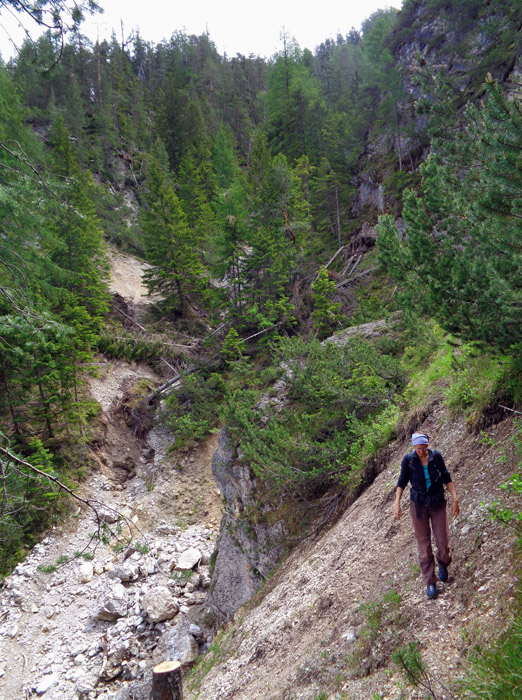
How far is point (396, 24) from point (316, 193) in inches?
602

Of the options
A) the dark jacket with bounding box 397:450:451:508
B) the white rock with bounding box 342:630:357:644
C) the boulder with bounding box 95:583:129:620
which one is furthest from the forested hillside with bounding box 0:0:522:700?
the boulder with bounding box 95:583:129:620

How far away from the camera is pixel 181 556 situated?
13523 millimetres

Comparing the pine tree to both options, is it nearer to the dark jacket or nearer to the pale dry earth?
the dark jacket

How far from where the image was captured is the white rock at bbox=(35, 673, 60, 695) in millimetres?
10148

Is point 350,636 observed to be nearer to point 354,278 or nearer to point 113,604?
point 113,604

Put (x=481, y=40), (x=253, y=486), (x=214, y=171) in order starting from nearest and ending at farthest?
(x=253, y=486) < (x=481, y=40) < (x=214, y=171)

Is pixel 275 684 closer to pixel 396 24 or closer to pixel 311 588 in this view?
pixel 311 588

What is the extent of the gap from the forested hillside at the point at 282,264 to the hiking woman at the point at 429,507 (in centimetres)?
67

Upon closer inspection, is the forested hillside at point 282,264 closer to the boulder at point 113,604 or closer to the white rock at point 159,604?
the white rock at point 159,604

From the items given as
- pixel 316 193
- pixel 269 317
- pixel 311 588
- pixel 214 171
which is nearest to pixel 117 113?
pixel 214 171

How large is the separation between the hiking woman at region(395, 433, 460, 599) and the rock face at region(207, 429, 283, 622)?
609cm

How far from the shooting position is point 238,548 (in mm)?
10969

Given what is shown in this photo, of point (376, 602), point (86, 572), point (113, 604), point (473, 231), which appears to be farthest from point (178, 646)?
point (473, 231)

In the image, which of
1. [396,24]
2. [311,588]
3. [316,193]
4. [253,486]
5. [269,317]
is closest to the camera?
[311,588]
